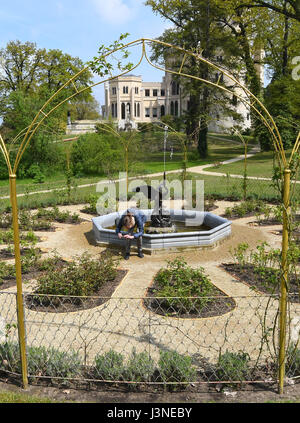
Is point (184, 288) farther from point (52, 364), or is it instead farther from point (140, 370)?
point (52, 364)

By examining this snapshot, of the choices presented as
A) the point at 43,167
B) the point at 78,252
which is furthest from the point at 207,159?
the point at 78,252

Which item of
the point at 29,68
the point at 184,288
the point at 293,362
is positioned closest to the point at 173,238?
the point at 184,288

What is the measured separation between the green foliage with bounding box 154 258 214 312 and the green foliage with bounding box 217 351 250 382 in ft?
4.68

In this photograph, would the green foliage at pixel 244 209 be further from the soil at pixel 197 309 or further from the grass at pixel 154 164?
the grass at pixel 154 164

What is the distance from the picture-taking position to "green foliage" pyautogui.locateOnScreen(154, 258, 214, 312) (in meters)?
6.28

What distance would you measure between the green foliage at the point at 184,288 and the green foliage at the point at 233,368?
143 cm

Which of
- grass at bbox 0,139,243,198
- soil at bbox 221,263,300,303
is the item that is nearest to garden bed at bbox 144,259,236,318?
soil at bbox 221,263,300,303

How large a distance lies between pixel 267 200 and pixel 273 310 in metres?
8.79

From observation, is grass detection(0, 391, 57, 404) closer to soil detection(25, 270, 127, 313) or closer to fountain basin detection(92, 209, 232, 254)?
soil detection(25, 270, 127, 313)

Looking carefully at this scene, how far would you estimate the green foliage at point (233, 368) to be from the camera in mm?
4402

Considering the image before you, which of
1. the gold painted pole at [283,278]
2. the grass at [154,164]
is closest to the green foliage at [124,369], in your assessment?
the gold painted pole at [283,278]

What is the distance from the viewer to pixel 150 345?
532 centimetres

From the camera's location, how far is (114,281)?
760 cm
